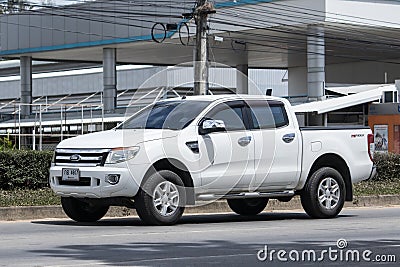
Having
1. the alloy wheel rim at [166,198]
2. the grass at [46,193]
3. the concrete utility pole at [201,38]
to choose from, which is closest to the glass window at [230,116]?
the alloy wheel rim at [166,198]

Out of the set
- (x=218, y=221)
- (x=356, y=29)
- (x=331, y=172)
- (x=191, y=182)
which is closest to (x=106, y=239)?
(x=191, y=182)

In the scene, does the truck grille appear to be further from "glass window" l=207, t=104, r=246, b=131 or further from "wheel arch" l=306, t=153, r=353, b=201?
"wheel arch" l=306, t=153, r=353, b=201

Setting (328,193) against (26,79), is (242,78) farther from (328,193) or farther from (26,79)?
(328,193)

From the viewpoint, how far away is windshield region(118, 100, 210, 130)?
1556cm

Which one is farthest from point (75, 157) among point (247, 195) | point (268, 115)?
point (268, 115)

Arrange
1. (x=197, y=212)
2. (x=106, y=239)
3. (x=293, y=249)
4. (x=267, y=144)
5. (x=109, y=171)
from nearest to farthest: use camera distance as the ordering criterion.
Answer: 1. (x=293, y=249)
2. (x=106, y=239)
3. (x=109, y=171)
4. (x=267, y=144)
5. (x=197, y=212)

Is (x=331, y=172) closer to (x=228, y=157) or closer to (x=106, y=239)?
(x=228, y=157)

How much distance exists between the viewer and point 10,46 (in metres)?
55.0

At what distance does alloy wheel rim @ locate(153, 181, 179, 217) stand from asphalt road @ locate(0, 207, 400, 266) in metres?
0.31

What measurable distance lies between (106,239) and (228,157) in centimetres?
315

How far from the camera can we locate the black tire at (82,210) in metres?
16.0

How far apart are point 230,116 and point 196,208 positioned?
3707mm

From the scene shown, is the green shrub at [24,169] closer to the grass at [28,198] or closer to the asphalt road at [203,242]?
the grass at [28,198]

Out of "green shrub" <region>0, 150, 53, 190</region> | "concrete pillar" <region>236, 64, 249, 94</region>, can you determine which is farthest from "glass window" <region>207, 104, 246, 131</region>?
"concrete pillar" <region>236, 64, 249, 94</region>
